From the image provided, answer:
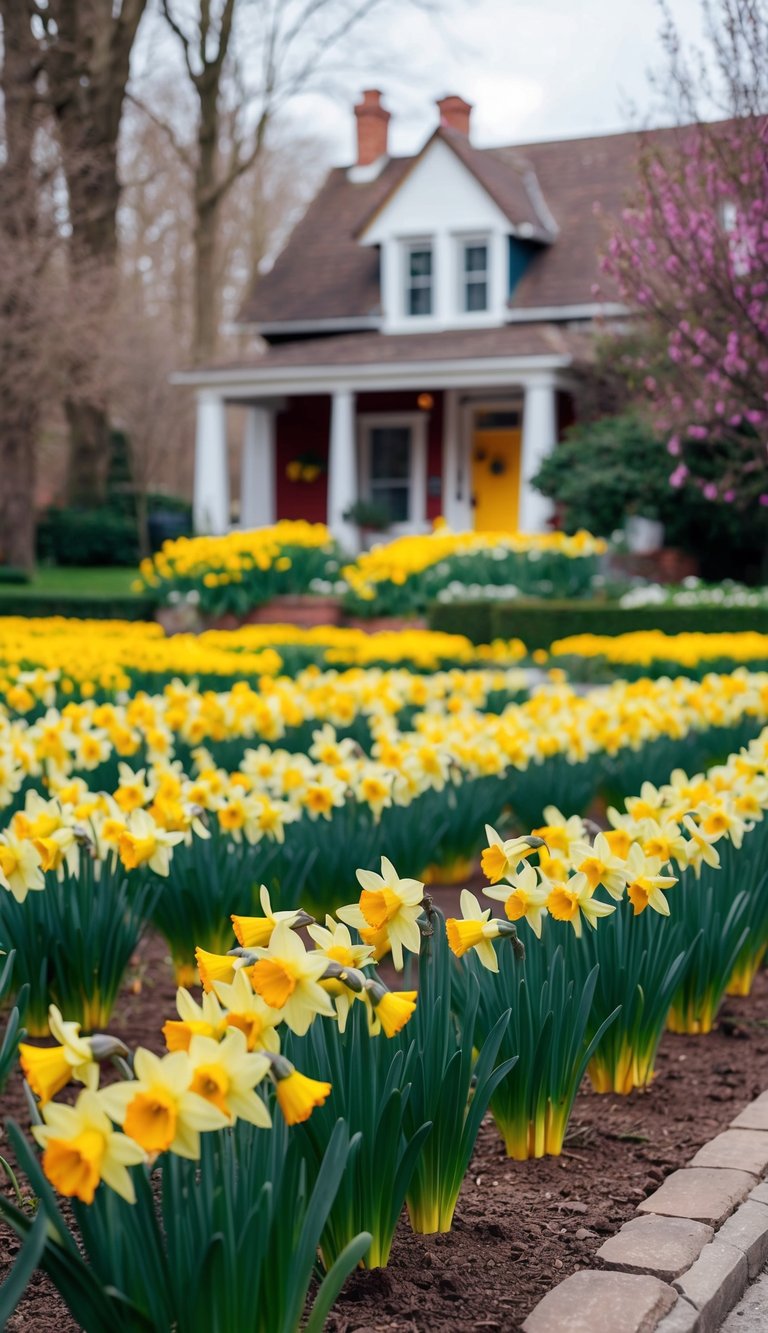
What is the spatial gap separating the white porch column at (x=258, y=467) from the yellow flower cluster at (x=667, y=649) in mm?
14750

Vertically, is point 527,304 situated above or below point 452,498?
above

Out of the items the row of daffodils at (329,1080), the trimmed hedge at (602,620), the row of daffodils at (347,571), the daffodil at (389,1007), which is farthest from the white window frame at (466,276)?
the daffodil at (389,1007)

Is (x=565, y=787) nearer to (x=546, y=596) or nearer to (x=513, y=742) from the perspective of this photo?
(x=513, y=742)

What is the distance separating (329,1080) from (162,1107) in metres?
0.52

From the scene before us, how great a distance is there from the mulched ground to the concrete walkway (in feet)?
0.82

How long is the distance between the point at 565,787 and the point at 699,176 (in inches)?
113

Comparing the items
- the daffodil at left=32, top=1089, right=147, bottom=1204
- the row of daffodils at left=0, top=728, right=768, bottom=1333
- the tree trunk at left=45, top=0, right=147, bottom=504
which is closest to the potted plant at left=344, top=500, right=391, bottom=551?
the tree trunk at left=45, top=0, right=147, bottom=504

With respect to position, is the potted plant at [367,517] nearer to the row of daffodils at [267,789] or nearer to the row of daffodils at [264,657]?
the row of daffodils at [264,657]

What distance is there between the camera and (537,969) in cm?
287

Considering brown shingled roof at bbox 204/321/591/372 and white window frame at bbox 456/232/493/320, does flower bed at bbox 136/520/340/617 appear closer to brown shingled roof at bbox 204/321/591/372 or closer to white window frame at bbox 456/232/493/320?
brown shingled roof at bbox 204/321/591/372

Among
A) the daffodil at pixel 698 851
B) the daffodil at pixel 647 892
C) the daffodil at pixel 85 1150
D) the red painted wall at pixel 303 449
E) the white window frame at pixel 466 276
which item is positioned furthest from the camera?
the red painted wall at pixel 303 449

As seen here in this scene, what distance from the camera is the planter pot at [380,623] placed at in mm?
15375

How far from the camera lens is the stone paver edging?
7.21ft

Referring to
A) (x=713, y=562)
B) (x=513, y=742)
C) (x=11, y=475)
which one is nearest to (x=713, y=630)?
(x=713, y=562)
